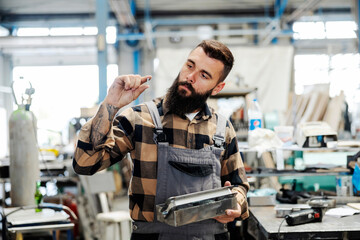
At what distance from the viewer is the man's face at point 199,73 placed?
1494 mm

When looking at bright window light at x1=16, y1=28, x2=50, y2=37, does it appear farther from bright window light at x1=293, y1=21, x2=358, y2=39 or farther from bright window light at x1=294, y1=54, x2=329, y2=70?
bright window light at x1=294, y1=54, x2=329, y2=70

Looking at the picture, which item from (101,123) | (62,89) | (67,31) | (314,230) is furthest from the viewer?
(62,89)

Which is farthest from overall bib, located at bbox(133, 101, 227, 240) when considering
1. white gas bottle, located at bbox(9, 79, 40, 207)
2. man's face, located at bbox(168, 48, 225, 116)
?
white gas bottle, located at bbox(9, 79, 40, 207)

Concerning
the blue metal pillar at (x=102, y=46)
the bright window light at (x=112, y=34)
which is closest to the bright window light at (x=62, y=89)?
the bright window light at (x=112, y=34)

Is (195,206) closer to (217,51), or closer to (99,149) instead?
(99,149)

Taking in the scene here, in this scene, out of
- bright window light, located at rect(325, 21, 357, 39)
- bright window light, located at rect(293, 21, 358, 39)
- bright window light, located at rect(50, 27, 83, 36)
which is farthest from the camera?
bright window light, located at rect(50, 27, 83, 36)

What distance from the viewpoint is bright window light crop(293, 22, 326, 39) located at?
8.65 m

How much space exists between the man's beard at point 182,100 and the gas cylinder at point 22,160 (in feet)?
5.39

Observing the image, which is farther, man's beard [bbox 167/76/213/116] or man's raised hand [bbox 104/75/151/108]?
man's beard [bbox 167/76/213/116]

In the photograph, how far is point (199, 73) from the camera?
150 cm

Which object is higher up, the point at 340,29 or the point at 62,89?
the point at 340,29

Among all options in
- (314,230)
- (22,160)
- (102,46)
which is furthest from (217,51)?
(102,46)

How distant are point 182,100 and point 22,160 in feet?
5.82

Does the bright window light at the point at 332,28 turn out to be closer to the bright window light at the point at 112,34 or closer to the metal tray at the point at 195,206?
the bright window light at the point at 112,34
